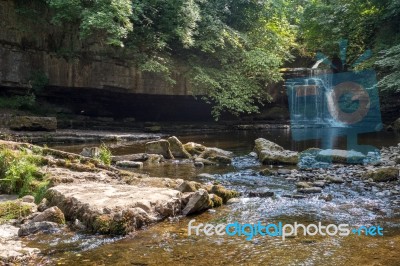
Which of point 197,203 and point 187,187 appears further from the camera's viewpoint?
point 187,187

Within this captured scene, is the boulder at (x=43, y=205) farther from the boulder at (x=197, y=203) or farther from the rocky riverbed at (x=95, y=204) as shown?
the boulder at (x=197, y=203)

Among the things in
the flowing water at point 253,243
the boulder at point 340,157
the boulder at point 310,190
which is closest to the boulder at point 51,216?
the flowing water at point 253,243

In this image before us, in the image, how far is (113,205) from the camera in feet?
15.6

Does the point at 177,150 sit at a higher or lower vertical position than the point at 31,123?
lower

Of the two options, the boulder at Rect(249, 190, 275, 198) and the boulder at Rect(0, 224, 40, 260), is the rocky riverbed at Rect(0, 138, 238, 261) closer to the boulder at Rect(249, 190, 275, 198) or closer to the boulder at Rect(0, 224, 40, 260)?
the boulder at Rect(0, 224, 40, 260)

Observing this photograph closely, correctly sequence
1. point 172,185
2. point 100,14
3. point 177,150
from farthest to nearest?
1. point 100,14
2. point 177,150
3. point 172,185

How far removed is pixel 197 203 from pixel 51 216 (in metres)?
1.95

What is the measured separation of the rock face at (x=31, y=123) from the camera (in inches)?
576

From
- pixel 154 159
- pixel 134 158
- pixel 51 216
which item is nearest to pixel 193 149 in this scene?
pixel 154 159

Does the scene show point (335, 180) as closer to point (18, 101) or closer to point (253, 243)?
A: point (253, 243)

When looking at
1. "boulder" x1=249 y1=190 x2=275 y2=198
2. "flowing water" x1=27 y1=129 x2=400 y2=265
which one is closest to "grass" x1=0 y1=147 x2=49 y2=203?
"flowing water" x1=27 y1=129 x2=400 y2=265

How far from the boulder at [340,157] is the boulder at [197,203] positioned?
235 inches

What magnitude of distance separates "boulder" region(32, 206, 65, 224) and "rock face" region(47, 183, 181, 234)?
18cm

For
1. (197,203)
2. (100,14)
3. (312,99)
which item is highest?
(100,14)
